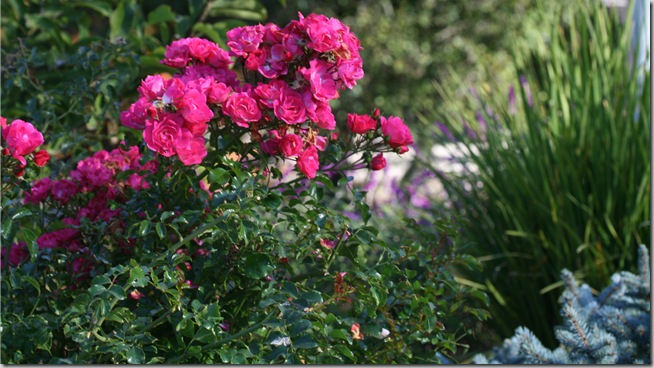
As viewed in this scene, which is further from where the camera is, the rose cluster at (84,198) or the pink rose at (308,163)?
the rose cluster at (84,198)

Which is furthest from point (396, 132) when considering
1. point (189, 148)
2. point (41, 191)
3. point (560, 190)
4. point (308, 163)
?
point (560, 190)

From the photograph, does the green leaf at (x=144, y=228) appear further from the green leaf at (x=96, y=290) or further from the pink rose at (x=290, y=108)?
the pink rose at (x=290, y=108)

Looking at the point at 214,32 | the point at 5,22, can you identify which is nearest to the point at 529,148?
the point at 214,32

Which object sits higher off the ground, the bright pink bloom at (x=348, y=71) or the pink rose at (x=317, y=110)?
the bright pink bloom at (x=348, y=71)

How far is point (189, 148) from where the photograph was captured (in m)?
1.42

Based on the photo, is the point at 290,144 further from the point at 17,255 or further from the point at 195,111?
the point at 17,255

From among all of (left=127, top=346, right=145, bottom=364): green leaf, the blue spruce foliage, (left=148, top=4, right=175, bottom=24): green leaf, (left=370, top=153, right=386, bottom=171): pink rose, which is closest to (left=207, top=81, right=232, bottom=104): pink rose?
(left=370, top=153, right=386, bottom=171): pink rose

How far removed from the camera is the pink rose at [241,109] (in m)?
1.43

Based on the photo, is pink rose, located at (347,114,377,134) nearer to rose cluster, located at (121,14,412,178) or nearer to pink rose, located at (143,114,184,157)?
rose cluster, located at (121,14,412,178)

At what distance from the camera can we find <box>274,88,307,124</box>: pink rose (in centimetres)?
145

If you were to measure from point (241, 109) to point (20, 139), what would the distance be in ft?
1.36

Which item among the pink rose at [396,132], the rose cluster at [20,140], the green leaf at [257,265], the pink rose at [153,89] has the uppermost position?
the pink rose at [153,89]

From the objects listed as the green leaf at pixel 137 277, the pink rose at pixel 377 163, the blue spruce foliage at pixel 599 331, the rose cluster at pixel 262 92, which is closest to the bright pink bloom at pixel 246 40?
the rose cluster at pixel 262 92

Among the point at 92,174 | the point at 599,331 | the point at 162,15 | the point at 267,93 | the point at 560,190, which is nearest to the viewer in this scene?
the point at 267,93
